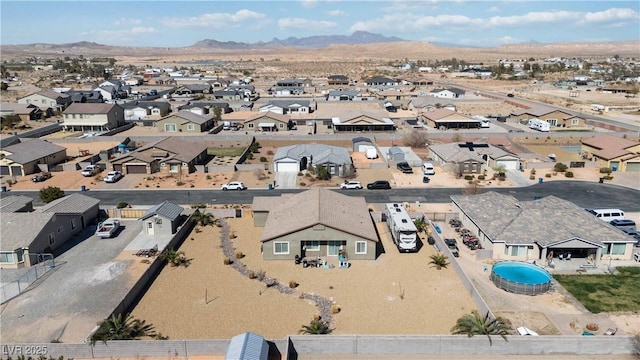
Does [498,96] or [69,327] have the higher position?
[498,96]

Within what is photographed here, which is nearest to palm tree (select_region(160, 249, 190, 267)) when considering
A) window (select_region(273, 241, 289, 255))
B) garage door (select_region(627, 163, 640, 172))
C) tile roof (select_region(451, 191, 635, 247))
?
window (select_region(273, 241, 289, 255))

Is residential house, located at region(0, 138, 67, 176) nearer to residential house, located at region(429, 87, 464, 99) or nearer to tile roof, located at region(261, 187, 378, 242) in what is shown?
tile roof, located at region(261, 187, 378, 242)

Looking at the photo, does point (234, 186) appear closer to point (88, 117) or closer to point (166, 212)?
point (166, 212)

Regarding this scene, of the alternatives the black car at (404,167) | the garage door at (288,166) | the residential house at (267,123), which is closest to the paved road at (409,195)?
the black car at (404,167)

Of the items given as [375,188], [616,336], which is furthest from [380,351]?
[375,188]

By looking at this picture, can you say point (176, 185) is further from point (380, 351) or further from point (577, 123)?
point (577, 123)

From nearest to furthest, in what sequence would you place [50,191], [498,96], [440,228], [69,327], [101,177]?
[69,327], [440,228], [50,191], [101,177], [498,96]

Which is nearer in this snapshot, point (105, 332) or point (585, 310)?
point (105, 332)
